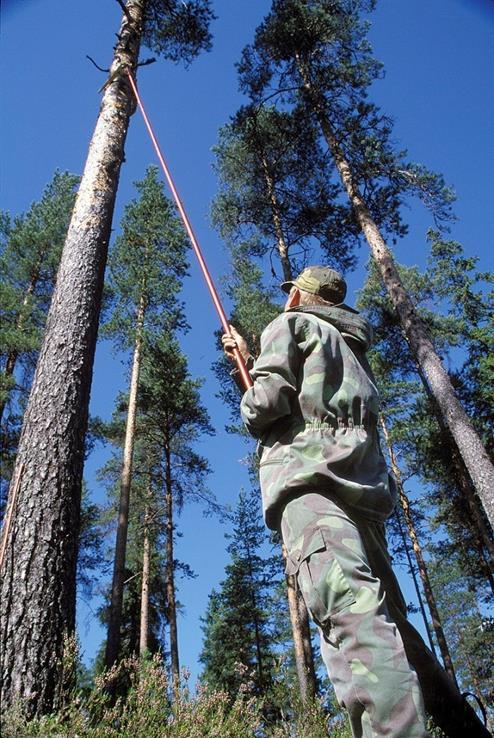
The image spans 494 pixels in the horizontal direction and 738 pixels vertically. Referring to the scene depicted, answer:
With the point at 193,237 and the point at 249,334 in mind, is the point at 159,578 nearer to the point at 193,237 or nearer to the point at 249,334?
the point at 249,334

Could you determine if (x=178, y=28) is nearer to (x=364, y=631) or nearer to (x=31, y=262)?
(x=31, y=262)

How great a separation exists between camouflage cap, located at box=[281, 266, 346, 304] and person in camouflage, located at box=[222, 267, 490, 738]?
13cm

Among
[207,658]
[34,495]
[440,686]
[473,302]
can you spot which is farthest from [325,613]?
[207,658]

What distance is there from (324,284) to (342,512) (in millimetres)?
1311

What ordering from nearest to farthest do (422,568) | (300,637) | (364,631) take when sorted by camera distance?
(364,631) < (300,637) < (422,568)

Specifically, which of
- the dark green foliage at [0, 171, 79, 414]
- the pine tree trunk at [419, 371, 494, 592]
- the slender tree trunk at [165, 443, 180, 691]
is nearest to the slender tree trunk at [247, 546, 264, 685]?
the slender tree trunk at [165, 443, 180, 691]

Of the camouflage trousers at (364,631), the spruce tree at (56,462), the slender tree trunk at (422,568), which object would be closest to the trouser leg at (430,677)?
the camouflage trousers at (364,631)

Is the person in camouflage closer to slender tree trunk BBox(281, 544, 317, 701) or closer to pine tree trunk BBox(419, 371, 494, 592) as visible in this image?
slender tree trunk BBox(281, 544, 317, 701)

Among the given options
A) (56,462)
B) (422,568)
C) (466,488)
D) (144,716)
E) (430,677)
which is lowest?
(430,677)

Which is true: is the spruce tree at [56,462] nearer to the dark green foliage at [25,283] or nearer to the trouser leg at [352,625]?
the trouser leg at [352,625]

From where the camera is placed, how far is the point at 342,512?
1784mm

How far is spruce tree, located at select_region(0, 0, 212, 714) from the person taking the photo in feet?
8.11

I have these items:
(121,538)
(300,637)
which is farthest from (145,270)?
(300,637)

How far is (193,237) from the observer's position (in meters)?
3.60
